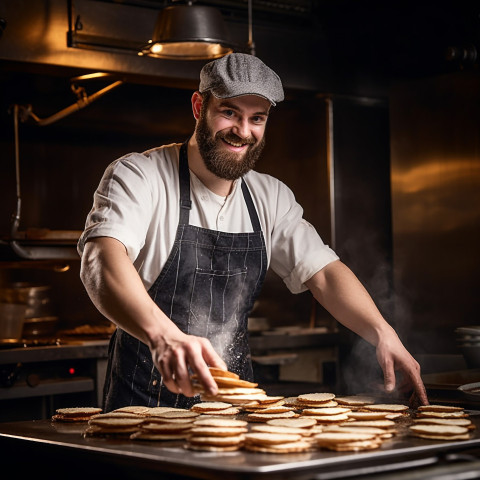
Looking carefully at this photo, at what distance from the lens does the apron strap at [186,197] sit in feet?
9.16

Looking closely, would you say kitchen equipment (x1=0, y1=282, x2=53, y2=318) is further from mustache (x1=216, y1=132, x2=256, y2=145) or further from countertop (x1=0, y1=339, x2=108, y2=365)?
mustache (x1=216, y1=132, x2=256, y2=145)

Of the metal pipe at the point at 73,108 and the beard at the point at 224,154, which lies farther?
the metal pipe at the point at 73,108

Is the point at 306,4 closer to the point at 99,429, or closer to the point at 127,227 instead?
the point at 127,227

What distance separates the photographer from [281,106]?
211 inches

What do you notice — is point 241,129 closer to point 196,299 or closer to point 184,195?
point 184,195

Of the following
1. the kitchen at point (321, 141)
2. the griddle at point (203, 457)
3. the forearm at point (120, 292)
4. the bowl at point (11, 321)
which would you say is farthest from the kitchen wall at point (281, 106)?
the griddle at point (203, 457)

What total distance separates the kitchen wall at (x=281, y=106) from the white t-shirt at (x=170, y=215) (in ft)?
5.20

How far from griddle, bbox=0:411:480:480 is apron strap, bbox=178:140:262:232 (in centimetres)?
89

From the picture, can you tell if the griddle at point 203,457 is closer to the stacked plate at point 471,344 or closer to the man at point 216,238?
the man at point 216,238

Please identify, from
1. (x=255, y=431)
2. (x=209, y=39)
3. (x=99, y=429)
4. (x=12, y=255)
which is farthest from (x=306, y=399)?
(x=12, y=255)

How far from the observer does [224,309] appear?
2836 mm

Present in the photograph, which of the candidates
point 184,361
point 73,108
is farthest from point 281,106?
point 184,361

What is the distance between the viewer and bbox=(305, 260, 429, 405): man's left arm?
248cm

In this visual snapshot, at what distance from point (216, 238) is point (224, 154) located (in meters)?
0.30
